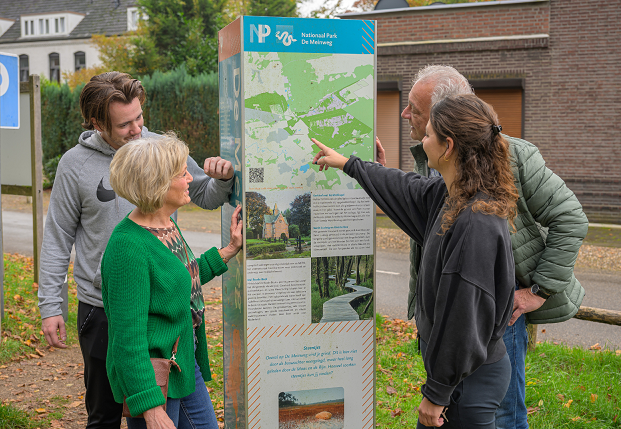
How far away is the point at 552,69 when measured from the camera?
15086mm

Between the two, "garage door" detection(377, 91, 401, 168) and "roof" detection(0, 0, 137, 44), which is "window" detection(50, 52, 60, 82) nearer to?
"roof" detection(0, 0, 137, 44)

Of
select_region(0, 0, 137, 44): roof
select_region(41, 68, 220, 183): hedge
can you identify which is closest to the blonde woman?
select_region(41, 68, 220, 183): hedge

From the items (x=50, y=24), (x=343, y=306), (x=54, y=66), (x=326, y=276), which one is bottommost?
(x=343, y=306)

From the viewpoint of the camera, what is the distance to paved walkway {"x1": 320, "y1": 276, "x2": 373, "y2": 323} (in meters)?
2.86

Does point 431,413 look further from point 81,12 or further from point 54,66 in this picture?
point 81,12

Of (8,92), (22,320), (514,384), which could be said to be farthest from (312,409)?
(8,92)

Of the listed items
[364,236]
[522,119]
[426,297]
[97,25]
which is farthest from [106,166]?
[97,25]

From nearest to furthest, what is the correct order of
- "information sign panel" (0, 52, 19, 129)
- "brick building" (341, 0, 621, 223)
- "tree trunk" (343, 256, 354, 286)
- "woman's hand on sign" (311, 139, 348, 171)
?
"woman's hand on sign" (311, 139, 348, 171) → "tree trunk" (343, 256, 354, 286) → "information sign panel" (0, 52, 19, 129) → "brick building" (341, 0, 621, 223)

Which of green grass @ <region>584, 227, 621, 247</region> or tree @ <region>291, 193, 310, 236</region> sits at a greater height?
tree @ <region>291, 193, 310, 236</region>

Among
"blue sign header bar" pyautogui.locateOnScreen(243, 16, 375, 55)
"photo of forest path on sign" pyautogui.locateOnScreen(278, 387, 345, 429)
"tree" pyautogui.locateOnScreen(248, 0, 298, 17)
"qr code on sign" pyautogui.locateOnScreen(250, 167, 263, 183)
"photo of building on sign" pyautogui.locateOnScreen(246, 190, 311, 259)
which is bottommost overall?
"photo of forest path on sign" pyautogui.locateOnScreen(278, 387, 345, 429)

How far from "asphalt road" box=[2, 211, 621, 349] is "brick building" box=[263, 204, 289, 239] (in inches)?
163

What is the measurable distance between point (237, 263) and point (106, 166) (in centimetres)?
76

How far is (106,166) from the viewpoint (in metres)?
2.65

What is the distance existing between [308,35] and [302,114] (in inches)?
14.3
